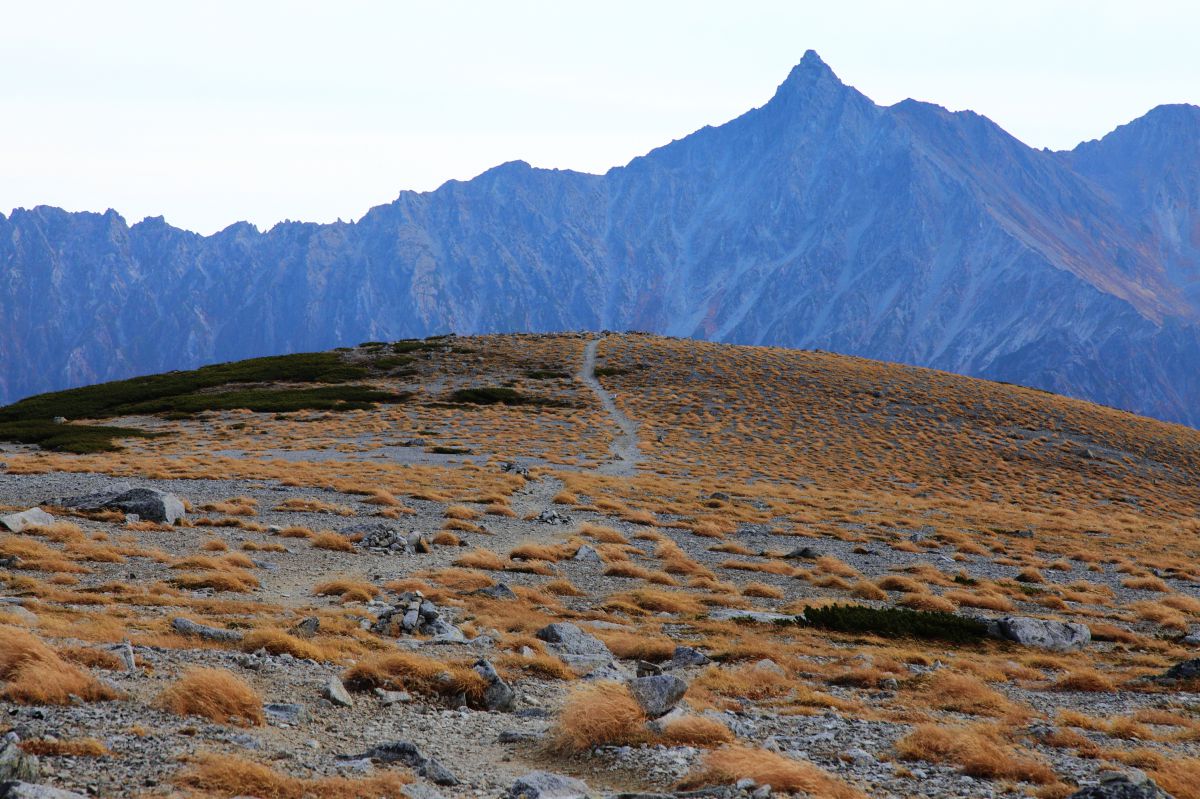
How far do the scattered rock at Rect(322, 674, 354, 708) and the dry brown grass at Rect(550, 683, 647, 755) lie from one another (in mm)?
2512

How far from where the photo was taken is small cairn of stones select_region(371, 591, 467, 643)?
1359 cm

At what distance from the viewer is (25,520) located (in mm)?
20359

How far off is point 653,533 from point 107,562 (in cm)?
1599

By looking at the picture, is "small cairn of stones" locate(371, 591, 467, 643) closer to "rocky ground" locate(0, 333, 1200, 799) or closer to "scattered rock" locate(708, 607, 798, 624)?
"rocky ground" locate(0, 333, 1200, 799)

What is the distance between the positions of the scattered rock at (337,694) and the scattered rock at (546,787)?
2.89 meters

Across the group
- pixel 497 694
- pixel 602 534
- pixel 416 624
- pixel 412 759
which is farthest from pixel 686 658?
pixel 602 534

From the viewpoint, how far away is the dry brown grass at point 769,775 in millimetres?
7855

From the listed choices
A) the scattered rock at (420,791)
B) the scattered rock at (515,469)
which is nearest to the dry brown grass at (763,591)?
the scattered rock at (420,791)

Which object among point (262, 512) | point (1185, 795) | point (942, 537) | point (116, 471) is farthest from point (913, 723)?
point (116, 471)

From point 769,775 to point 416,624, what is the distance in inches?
296

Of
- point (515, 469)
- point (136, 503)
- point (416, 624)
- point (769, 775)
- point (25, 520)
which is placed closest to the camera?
point (769, 775)

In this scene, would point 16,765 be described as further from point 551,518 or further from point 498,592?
point 551,518

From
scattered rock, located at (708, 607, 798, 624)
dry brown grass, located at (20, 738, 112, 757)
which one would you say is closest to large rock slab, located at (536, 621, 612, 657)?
scattered rock, located at (708, 607, 798, 624)

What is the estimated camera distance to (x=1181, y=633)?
1831 cm
